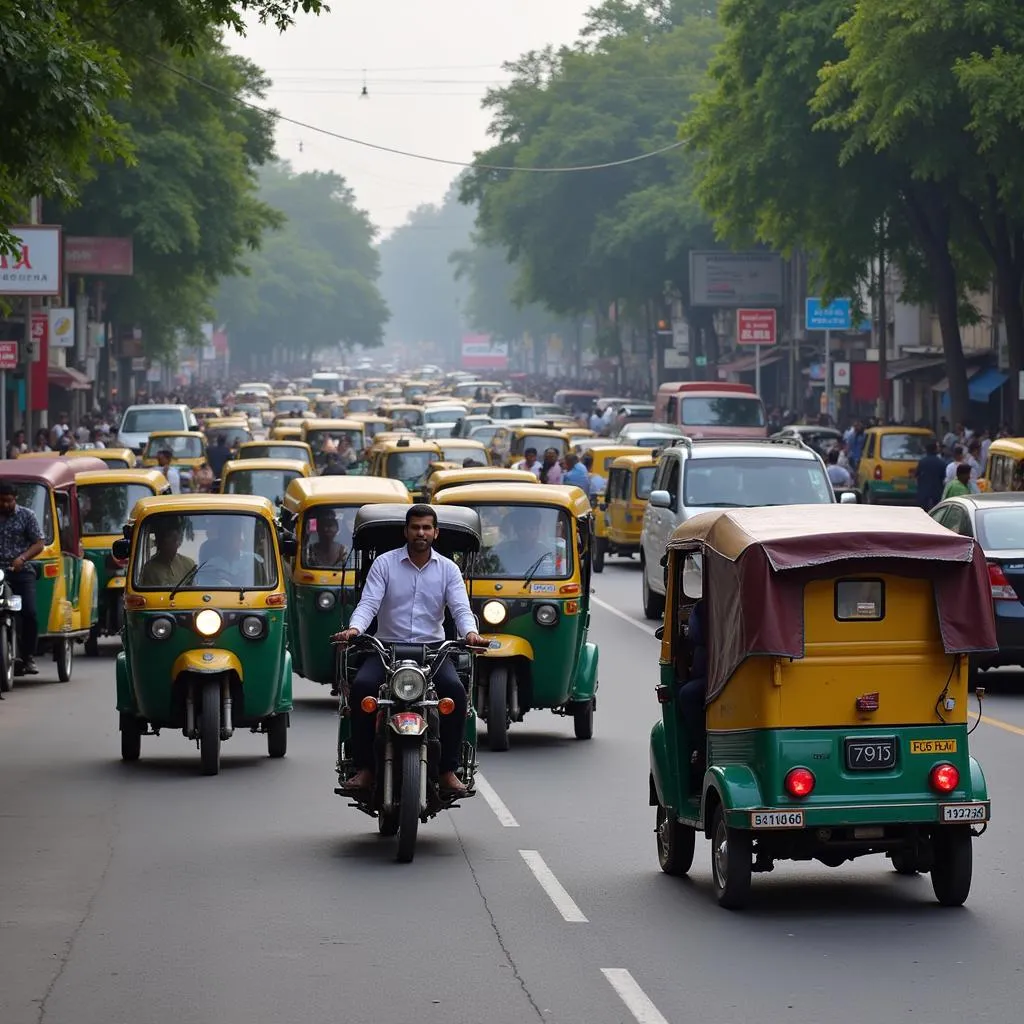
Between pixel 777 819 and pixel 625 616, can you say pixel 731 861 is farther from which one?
pixel 625 616

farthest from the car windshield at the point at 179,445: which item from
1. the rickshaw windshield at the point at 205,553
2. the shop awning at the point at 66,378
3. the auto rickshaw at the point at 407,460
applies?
the rickshaw windshield at the point at 205,553

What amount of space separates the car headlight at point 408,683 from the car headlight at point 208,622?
13.8 feet

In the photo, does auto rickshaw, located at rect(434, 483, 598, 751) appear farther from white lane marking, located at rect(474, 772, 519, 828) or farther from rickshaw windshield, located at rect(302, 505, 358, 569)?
rickshaw windshield, located at rect(302, 505, 358, 569)

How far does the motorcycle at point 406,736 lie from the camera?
11.6 meters

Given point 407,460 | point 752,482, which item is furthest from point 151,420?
point 752,482

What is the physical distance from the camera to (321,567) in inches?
776

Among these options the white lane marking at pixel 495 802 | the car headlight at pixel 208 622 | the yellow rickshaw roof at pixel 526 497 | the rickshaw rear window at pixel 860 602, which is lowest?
the white lane marking at pixel 495 802

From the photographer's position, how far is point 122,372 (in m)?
88.8

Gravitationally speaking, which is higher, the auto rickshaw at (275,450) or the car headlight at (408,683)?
the auto rickshaw at (275,450)

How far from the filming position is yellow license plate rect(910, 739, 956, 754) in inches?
→ 398

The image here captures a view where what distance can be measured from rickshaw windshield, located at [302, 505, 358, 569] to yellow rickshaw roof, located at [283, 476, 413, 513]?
92mm

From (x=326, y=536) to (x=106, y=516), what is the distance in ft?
20.1

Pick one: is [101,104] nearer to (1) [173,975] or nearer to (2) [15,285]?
(1) [173,975]

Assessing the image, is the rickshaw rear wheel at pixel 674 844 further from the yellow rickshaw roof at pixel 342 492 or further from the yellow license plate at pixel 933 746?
the yellow rickshaw roof at pixel 342 492
